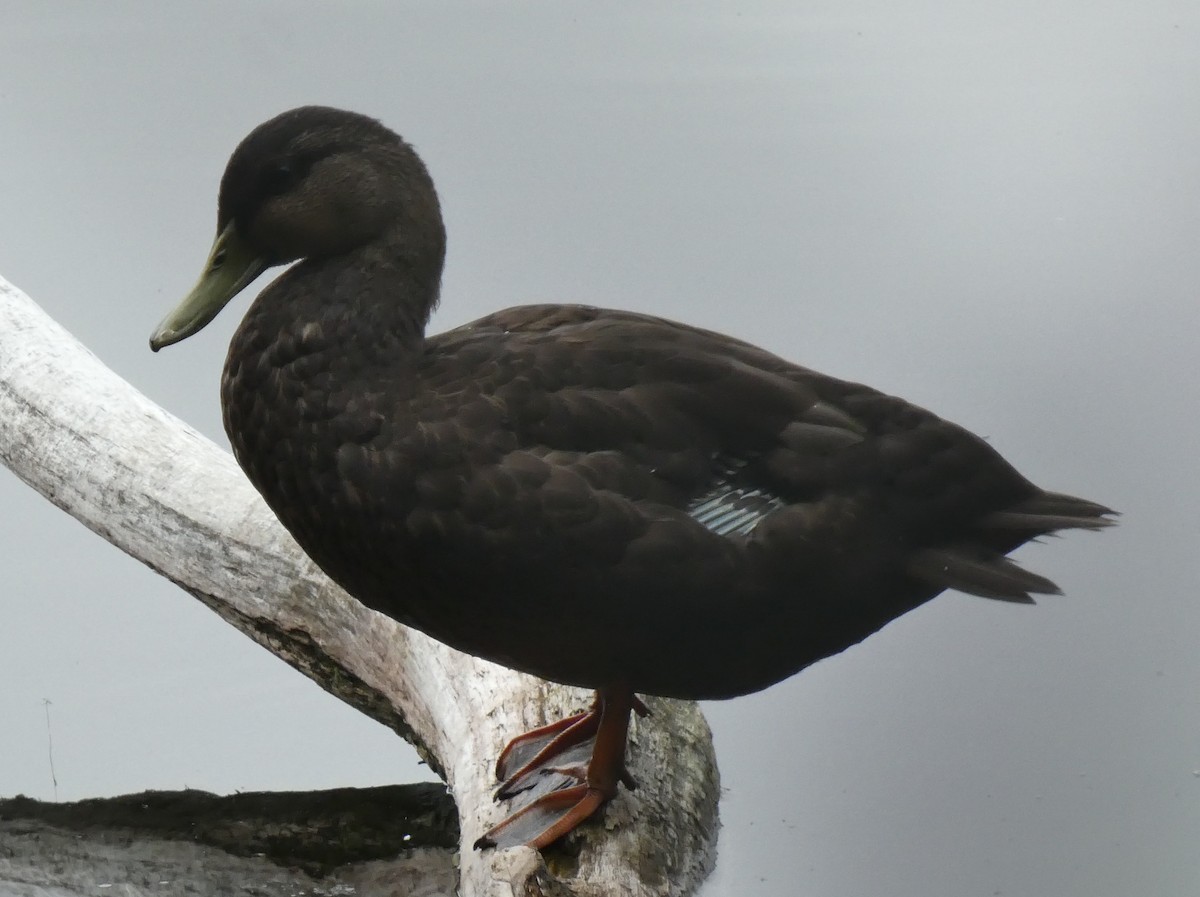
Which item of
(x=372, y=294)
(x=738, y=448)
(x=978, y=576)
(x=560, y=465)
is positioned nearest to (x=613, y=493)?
(x=560, y=465)

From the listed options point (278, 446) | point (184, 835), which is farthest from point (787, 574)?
point (184, 835)

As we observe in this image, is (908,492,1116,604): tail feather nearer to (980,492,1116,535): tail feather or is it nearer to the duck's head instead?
(980,492,1116,535): tail feather

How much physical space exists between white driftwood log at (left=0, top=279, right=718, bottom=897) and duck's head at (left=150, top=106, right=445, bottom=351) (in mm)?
829

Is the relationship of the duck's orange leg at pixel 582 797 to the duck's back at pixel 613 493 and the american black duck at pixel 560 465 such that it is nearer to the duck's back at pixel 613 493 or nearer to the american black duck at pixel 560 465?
the american black duck at pixel 560 465

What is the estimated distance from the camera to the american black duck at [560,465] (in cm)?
228

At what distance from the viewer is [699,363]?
2430 millimetres

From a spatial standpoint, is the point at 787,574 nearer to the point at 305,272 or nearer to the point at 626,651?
the point at 626,651

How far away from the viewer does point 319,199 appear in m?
2.43

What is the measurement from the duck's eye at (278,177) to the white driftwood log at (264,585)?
37.6 inches

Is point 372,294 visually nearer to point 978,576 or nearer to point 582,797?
point 582,797

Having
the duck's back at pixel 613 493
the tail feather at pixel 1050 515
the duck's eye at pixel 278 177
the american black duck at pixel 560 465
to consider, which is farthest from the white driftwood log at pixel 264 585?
the duck's eye at pixel 278 177

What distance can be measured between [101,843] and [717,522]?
164cm

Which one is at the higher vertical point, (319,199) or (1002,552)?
(319,199)

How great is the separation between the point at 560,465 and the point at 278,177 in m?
0.62
